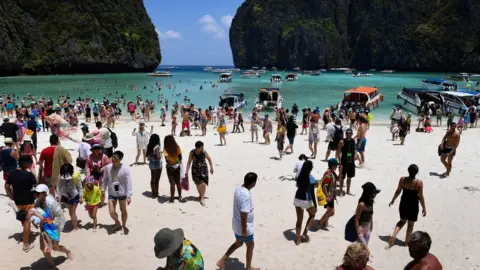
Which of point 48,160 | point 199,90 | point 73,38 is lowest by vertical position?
point 199,90

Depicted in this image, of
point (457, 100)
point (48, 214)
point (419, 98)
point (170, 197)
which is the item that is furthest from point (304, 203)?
point (419, 98)

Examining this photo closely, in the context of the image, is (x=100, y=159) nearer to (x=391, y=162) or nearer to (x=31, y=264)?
(x=31, y=264)

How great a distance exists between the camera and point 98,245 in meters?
6.71

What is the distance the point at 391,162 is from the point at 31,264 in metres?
11.3

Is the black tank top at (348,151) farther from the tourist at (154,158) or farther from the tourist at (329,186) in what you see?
the tourist at (154,158)

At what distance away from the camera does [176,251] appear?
140 inches

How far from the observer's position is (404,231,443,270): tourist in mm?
3533

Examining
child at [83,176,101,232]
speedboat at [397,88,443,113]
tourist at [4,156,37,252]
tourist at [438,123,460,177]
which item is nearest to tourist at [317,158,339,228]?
child at [83,176,101,232]

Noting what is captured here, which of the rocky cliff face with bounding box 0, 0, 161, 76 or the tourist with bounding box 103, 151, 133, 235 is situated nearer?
the tourist with bounding box 103, 151, 133, 235

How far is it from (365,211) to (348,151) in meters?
3.25

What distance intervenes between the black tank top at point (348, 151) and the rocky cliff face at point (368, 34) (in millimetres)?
150073

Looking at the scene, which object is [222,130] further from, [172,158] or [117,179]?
[117,179]

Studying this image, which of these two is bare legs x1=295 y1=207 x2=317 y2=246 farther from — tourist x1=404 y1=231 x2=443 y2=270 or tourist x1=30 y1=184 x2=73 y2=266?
tourist x1=30 y1=184 x2=73 y2=266

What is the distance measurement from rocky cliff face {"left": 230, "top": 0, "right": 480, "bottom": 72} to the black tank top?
150m
